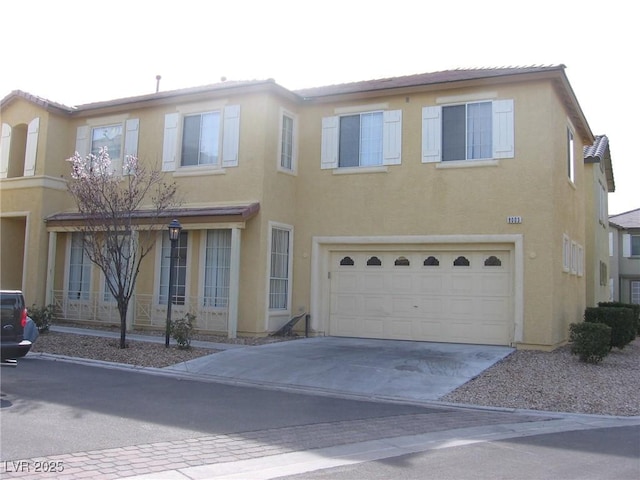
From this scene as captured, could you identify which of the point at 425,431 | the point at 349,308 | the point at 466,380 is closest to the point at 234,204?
the point at 349,308

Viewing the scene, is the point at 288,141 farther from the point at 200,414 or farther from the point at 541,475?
the point at 541,475

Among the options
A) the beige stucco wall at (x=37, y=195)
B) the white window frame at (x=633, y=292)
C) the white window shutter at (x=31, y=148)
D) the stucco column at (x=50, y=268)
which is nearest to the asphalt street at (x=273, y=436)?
the stucco column at (x=50, y=268)

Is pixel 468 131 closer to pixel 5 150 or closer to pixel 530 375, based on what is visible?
pixel 530 375

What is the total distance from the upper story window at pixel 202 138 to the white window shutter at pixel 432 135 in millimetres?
4763

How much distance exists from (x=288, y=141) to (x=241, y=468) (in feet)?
38.9

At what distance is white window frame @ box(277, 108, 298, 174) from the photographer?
16203 millimetres

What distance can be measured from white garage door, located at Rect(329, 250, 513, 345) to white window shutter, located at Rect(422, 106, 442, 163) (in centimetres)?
241

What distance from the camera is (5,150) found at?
1931cm

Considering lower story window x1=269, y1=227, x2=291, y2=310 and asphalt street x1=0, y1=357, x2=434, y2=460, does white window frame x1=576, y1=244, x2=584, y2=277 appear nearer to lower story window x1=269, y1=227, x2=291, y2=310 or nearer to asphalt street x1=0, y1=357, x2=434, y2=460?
lower story window x1=269, y1=227, x2=291, y2=310

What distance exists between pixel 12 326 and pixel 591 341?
1045cm

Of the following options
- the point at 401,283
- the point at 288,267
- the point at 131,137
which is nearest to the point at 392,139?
the point at 401,283

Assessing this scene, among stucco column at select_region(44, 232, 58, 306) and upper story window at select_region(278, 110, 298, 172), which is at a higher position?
upper story window at select_region(278, 110, 298, 172)

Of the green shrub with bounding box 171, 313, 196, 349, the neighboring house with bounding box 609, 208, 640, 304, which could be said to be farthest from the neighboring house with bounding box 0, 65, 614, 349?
the neighboring house with bounding box 609, 208, 640, 304

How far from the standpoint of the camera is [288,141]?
16.7 meters
